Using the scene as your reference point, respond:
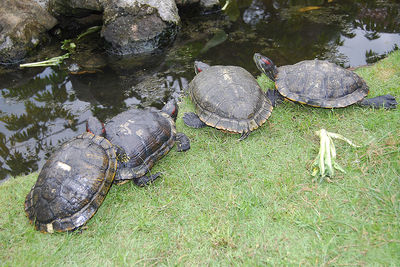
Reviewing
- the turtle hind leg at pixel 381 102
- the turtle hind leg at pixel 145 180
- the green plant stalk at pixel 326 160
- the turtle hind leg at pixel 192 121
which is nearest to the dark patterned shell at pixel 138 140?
the turtle hind leg at pixel 145 180

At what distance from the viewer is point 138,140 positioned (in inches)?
144

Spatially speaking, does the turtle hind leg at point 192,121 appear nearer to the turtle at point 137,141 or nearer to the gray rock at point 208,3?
the turtle at point 137,141

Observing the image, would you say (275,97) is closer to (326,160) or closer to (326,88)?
(326,88)

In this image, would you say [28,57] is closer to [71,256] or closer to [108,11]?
[108,11]

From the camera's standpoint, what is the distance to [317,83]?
169 inches

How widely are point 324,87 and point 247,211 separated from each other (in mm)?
2527

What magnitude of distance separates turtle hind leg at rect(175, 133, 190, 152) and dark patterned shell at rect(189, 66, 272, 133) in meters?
0.43

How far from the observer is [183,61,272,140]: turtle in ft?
13.2

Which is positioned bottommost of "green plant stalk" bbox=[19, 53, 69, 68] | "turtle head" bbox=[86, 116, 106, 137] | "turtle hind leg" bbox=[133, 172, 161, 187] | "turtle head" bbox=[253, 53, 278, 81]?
"turtle hind leg" bbox=[133, 172, 161, 187]

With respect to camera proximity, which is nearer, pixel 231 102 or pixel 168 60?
pixel 231 102

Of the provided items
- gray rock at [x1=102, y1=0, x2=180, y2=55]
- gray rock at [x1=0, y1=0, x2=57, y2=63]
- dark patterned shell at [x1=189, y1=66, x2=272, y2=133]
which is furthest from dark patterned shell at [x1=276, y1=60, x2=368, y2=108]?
gray rock at [x1=0, y1=0, x2=57, y2=63]

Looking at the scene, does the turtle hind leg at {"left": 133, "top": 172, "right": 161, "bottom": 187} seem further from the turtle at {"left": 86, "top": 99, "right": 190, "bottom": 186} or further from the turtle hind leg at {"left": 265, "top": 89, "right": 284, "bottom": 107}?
the turtle hind leg at {"left": 265, "top": 89, "right": 284, "bottom": 107}

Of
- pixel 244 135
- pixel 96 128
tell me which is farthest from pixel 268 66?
pixel 96 128

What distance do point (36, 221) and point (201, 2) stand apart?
27.7 ft
